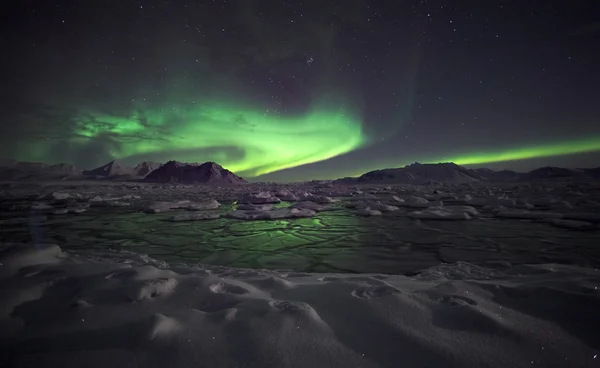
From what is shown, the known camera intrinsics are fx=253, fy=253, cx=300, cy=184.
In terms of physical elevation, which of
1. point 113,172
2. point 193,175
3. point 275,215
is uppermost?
point 113,172

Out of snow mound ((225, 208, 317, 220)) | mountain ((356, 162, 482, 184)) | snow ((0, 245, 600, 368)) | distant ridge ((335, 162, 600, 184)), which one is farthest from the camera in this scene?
mountain ((356, 162, 482, 184))

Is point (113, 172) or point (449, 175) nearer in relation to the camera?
point (449, 175)

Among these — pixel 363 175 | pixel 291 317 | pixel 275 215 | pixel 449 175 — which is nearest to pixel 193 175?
pixel 363 175

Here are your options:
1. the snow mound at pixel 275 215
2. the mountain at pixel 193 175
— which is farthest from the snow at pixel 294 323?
the mountain at pixel 193 175

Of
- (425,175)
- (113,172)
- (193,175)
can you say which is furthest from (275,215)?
(113,172)

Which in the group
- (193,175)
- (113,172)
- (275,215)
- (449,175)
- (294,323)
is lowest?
(275,215)

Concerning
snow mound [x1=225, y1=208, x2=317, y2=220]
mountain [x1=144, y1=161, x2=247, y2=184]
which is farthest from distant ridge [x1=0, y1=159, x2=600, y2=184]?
snow mound [x1=225, y1=208, x2=317, y2=220]

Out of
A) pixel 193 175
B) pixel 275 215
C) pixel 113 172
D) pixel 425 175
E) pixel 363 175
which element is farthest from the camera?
pixel 113 172

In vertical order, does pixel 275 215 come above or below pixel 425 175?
below

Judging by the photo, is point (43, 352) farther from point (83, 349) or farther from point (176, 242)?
point (176, 242)

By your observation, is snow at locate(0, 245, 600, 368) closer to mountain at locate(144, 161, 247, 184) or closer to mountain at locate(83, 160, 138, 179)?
mountain at locate(144, 161, 247, 184)

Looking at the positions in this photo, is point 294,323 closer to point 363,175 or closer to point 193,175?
point 363,175

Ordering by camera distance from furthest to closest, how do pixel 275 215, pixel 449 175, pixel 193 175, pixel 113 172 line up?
pixel 113 172 → pixel 193 175 → pixel 449 175 → pixel 275 215

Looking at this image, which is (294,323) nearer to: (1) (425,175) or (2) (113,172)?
(1) (425,175)
